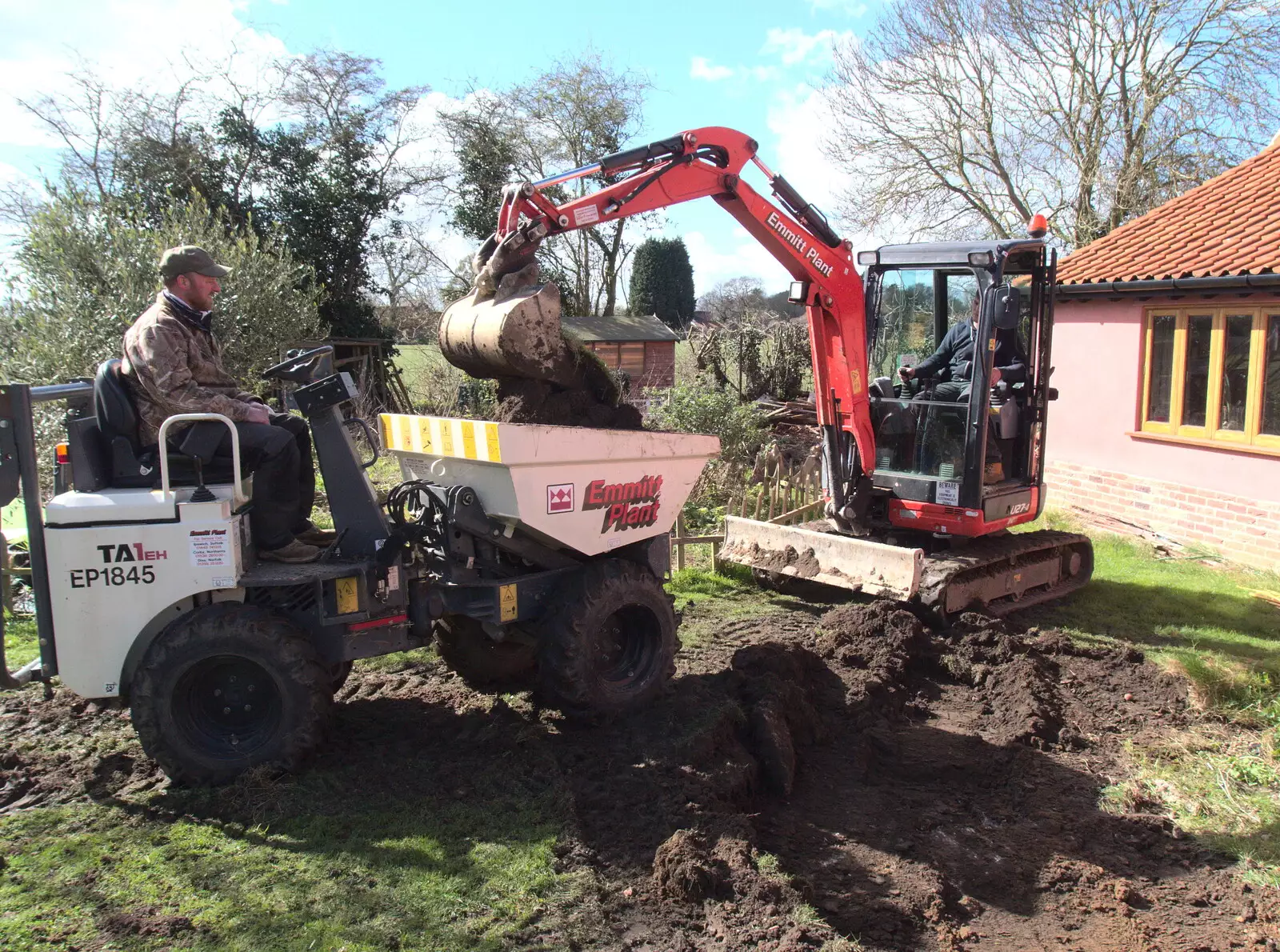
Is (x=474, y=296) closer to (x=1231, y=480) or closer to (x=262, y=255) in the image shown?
(x=1231, y=480)

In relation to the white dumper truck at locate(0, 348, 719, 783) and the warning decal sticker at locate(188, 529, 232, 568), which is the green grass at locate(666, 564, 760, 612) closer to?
the white dumper truck at locate(0, 348, 719, 783)

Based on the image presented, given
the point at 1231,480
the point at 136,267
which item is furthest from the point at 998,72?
the point at 136,267

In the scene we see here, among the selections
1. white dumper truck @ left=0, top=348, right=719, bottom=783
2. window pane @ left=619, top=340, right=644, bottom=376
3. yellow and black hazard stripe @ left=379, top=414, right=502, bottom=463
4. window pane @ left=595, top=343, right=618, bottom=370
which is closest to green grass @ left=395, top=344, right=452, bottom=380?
window pane @ left=595, top=343, right=618, bottom=370

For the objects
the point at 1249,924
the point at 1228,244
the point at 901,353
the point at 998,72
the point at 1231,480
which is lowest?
the point at 1249,924

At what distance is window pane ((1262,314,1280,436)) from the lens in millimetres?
9734

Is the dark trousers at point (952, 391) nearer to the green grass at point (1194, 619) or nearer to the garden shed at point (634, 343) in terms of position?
the green grass at point (1194, 619)

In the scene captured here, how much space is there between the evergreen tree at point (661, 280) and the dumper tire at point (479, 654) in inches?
1114

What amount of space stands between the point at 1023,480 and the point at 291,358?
20.0ft

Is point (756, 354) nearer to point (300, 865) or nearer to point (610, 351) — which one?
point (610, 351)

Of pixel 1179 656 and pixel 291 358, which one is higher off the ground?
pixel 291 358

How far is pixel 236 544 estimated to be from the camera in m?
4.29

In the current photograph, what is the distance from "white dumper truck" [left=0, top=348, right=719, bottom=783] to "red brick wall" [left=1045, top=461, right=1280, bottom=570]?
735 cm

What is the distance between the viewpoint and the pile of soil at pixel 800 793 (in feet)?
11.8

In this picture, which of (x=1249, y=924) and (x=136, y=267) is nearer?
(x=1249, y=924)
